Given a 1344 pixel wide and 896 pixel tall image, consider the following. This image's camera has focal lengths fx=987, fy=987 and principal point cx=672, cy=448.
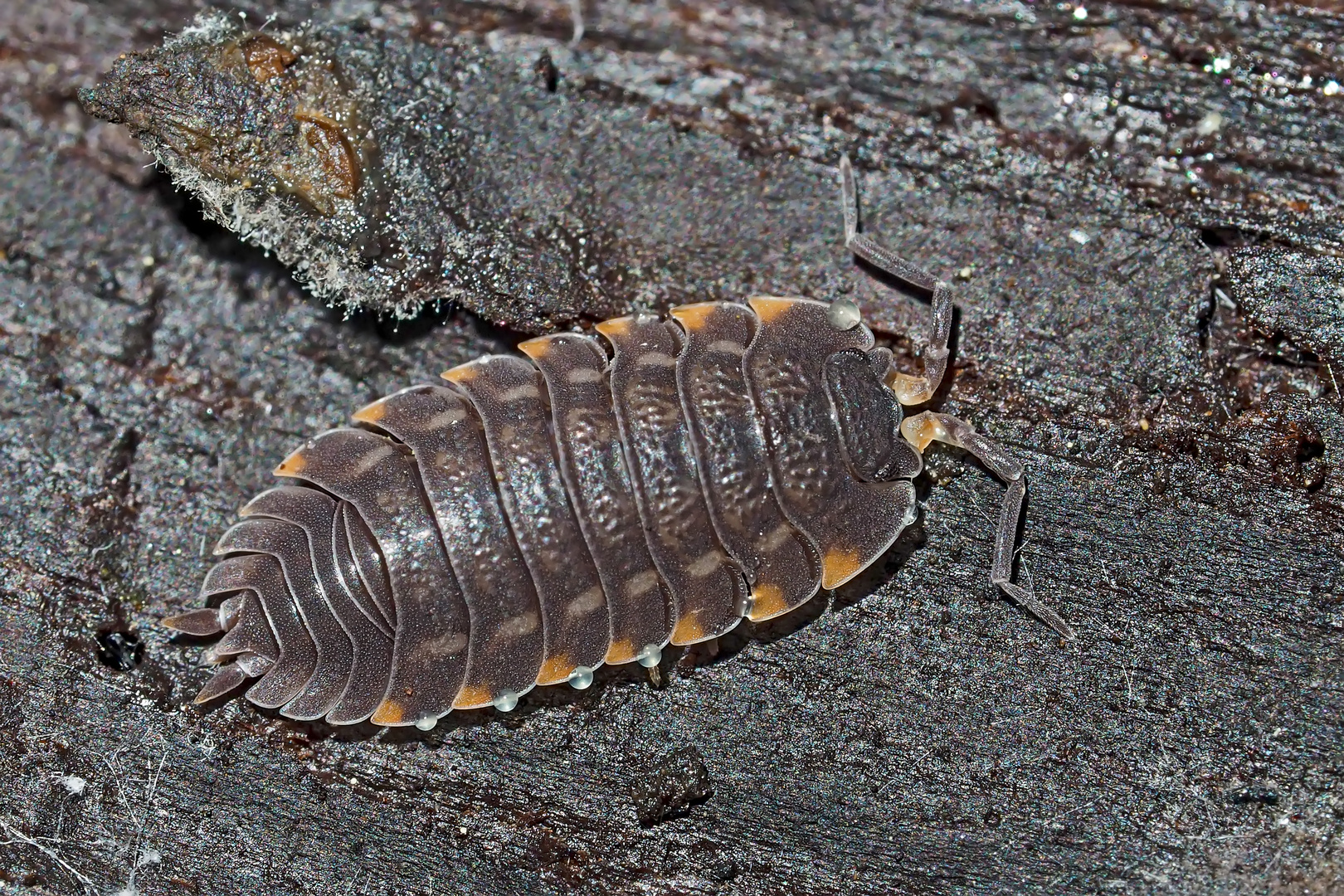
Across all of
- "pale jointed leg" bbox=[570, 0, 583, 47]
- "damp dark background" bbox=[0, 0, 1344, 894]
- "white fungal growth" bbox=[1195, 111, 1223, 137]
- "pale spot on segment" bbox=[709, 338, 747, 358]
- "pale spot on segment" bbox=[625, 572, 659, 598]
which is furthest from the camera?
"pale jointed leg" bbox=[570, 0, 583, 47]

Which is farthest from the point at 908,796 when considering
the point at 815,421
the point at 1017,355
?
the point at 1017,355

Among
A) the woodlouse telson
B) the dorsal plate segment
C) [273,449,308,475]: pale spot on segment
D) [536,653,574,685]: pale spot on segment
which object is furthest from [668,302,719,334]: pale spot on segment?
[273,449,308,475]: pale spot on segment

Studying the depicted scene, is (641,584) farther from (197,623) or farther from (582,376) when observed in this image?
(197,623)

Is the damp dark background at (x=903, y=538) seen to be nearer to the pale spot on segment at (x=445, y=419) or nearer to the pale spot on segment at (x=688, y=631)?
the pale spot on segment at (x=688, y=631)

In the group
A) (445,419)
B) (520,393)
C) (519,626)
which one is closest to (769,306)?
(520,393)

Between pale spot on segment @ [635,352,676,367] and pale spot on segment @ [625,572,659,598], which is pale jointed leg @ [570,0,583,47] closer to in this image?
pale spot on segment @ [635,352,676,367]

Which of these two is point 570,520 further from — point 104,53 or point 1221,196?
point 104,53
